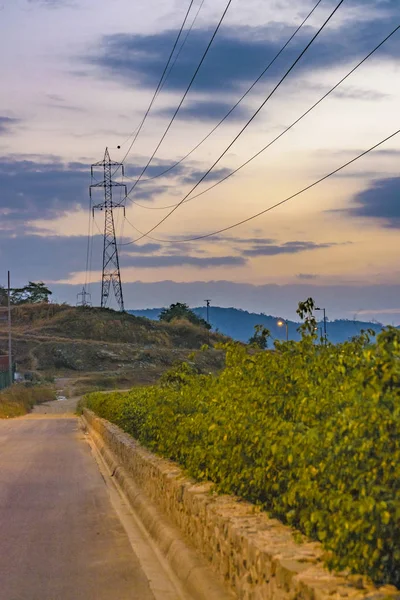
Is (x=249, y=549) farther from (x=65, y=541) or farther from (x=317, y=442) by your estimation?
(x=65, y=541)

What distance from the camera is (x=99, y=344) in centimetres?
12006

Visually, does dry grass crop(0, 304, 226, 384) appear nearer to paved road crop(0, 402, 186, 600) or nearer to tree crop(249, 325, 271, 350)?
paved road crop(0, 402, 186, 600)

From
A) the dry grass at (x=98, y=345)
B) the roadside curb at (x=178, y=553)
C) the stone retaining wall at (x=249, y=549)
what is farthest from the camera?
the dry grass at (x=98, y=345)

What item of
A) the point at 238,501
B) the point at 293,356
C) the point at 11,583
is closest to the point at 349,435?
the point at 238,501

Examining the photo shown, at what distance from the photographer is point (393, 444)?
5812mm

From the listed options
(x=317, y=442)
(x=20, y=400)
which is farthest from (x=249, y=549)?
(x=20, y=400)

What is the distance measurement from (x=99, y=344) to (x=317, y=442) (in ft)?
375

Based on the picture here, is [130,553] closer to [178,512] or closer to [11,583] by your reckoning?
[178,512]

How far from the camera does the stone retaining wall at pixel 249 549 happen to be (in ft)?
18.1

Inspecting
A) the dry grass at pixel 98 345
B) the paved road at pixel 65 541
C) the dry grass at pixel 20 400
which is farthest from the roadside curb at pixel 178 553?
the dry grass at pixel 98 345

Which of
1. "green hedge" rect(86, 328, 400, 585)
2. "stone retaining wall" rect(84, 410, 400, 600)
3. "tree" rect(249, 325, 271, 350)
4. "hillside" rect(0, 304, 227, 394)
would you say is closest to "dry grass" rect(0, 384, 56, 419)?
"hillside" rect(0, 304, 227, 394)

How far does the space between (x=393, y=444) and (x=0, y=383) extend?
238 ft

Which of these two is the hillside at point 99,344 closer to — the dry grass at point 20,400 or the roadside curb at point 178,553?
the dry grass at point 20,400

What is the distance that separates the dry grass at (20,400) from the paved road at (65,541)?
32.9 meters
